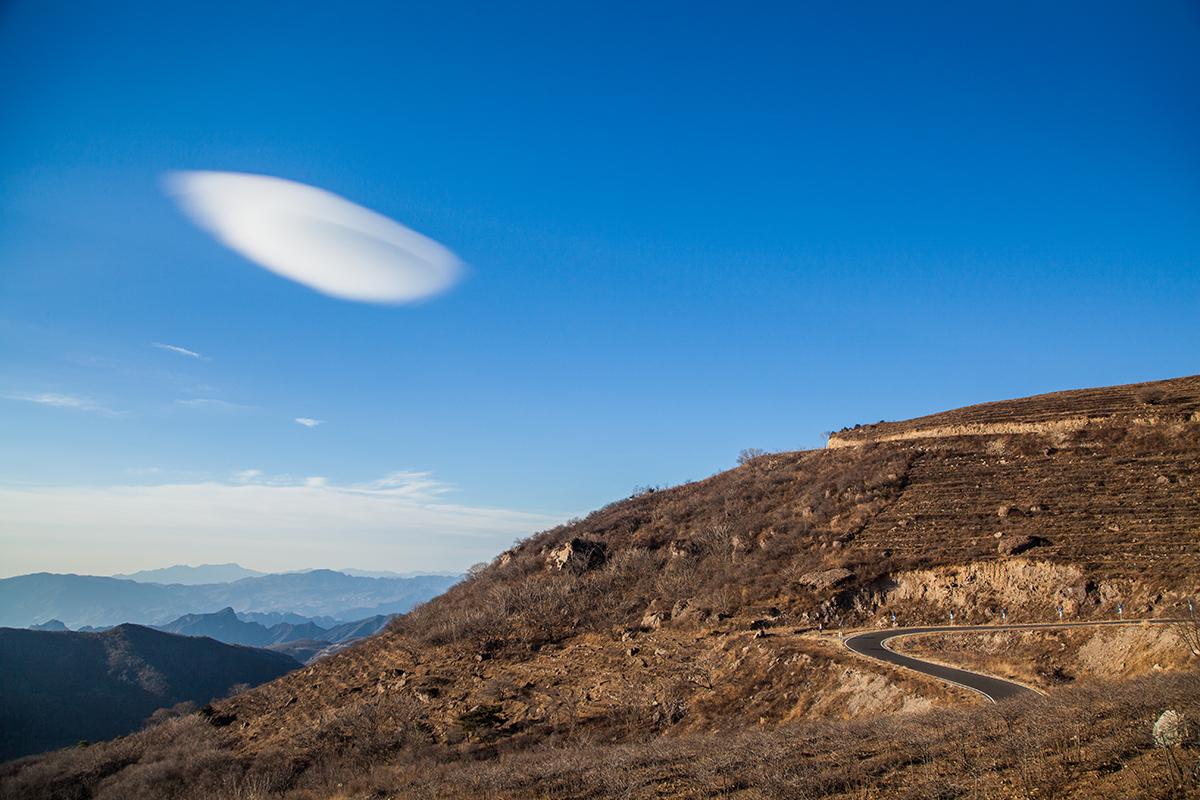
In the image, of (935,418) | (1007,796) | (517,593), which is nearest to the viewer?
(1007,796)

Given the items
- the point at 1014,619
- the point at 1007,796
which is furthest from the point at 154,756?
the point at 1014,619

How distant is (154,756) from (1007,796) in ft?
127

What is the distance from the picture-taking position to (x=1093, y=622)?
25578 millimetres

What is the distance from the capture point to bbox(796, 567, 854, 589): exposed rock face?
35.1 meters

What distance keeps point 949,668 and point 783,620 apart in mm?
11405

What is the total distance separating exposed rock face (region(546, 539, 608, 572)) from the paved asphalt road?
2421cm

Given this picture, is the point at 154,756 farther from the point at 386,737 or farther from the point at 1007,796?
the point at 1007,796

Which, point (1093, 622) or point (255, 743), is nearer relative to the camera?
point (1093, 622)

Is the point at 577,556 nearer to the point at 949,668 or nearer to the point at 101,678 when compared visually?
the point at 949,668

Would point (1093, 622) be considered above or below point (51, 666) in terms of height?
above

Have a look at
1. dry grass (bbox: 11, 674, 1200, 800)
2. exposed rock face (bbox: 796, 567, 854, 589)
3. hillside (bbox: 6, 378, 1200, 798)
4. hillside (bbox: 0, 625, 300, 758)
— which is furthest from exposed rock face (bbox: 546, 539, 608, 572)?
hillside (bbox: 0, 625, 300, 758)

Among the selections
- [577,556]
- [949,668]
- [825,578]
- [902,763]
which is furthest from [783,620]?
[902,763]

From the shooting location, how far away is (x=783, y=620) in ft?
113

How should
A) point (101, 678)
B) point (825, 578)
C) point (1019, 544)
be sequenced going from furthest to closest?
1. point (101, 678)
2. point (825, 578)
3. point (1019, 544)
